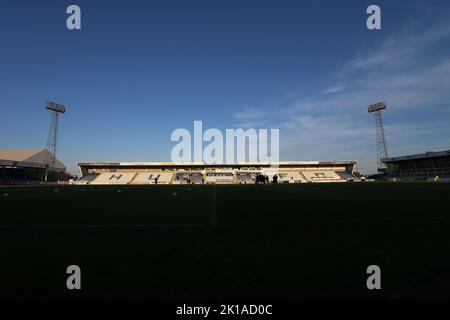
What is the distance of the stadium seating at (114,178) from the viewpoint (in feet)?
292

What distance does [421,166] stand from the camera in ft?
260

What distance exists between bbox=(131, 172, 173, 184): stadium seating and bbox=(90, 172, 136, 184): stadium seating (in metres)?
2.00

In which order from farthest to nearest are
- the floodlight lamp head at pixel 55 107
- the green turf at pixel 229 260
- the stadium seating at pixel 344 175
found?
the stadium seating at pixel 344 175, the floodlight lamp head at pixel 55 107, the green turf at pixel 229 260

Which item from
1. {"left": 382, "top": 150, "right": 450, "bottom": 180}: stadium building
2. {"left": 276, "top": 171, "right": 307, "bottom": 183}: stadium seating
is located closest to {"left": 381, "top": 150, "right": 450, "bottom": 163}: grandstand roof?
{"left": 382, "top": 150, "right": 450, "bottom": 180}: stadium building

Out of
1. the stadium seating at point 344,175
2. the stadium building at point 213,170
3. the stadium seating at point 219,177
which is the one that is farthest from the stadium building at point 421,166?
the stadium seating at point 219,177

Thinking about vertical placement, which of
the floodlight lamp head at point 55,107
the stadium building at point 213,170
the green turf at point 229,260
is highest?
the floodlight lamp head at point 55,107

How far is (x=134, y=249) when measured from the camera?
17.7 feet

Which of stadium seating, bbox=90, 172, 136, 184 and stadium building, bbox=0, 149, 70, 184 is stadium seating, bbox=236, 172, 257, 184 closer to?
stadium seating, bbox=90, 172, 136, 184

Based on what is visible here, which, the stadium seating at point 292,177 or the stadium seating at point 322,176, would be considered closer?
the stadium seating at point 292,177

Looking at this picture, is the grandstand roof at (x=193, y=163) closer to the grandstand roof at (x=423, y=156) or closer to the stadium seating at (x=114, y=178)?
the stadium seating at (x=114, y=178)
